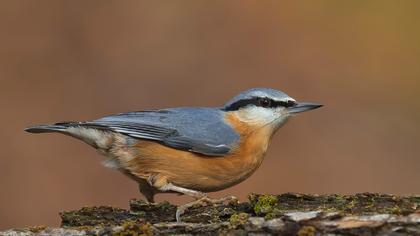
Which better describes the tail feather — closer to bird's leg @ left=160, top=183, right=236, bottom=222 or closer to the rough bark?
bird's leg @ left=160, top=183, right=236, bottom=222

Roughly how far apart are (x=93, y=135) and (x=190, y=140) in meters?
0.70

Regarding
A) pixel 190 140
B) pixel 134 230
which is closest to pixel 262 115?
pixel 190 140

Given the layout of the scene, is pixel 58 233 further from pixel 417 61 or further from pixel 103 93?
pixel 417 61

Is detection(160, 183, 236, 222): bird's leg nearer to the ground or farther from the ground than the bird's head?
nearer to the ground

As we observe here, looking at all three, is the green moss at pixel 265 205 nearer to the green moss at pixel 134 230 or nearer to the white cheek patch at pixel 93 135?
the green moss at pixel 134 230

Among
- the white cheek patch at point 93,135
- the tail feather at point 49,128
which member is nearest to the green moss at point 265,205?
the white cheek patch at point 93,135

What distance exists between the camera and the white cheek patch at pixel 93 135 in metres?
5.50

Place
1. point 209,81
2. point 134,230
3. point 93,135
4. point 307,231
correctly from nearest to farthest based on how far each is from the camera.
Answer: point 307,231 → point 134,230 → point 93,135 → point 209,81

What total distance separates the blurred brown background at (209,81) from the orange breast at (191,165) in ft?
9.19

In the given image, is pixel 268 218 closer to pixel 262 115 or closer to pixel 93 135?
pixel 262 115

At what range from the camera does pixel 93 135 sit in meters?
5.53

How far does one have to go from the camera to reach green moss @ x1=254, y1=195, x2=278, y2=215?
4082mm

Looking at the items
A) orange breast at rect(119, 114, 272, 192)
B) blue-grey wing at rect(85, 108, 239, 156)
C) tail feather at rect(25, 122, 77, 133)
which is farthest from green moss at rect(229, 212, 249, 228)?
tail feather at rect(25, 122, 77, 133)

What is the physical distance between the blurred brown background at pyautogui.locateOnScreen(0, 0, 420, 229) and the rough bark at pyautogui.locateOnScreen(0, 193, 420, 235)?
12.4 ft
